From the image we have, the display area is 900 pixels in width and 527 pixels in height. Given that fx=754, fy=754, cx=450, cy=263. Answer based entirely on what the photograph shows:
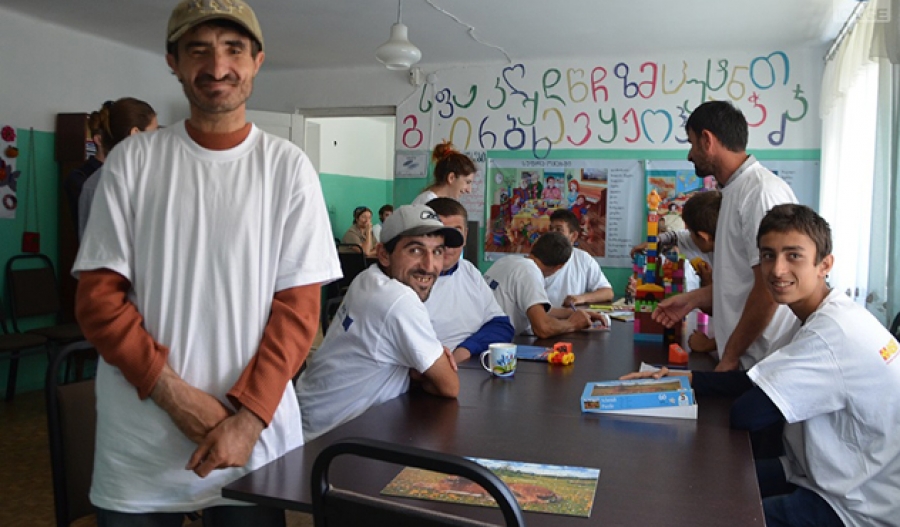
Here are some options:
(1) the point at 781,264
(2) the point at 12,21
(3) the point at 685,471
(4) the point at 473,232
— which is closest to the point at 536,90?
(4) the point at 473,232

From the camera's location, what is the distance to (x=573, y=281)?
4664 mm

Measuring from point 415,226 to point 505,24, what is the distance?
3.54 meters

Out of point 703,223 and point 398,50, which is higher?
point 398,50

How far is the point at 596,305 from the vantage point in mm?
4461

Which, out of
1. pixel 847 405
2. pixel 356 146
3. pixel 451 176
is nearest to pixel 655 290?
pixel 451 176

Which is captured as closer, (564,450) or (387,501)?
(387,501)

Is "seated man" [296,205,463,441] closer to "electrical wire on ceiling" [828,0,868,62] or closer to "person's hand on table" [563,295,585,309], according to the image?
"person's hand on table" [563,295,585,309]

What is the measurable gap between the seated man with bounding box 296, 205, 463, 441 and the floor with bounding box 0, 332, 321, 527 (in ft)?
3.93

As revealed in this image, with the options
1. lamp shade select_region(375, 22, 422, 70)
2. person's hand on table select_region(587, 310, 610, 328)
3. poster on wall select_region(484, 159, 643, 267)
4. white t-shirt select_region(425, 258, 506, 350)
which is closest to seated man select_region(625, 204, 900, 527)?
white t-shirt select_region(425, 258, 506, 350)

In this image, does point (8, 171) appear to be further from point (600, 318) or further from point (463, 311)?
point (600, 318)

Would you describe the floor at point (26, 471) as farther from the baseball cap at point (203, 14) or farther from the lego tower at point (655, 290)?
the baseball cap at point (203, 14)

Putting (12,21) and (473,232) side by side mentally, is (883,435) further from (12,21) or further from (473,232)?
(12,21)

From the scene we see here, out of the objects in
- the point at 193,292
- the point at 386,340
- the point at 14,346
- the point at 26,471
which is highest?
the point at 193,292

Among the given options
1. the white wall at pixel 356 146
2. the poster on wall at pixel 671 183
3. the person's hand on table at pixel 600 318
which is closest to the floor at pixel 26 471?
the person's hand on table at pixel 600 318
